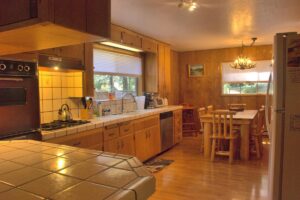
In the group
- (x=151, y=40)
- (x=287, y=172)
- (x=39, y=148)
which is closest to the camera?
(x=39, y=148)

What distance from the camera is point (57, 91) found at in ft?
9.78

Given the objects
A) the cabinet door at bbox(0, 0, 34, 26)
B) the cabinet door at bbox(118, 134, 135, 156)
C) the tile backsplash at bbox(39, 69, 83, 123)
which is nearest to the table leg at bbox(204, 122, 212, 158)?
the cabinet door at bbox(118, 134, 135, 156)

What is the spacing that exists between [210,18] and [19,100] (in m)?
2.90

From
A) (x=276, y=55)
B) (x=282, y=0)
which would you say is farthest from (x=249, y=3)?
(x=276, y=55)

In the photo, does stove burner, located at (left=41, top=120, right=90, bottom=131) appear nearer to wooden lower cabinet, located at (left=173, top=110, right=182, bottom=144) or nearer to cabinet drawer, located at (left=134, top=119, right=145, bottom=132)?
cabinet drawer, located at (left=134, top=119, right=145, bottom=132)

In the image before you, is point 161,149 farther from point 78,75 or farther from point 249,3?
point 249,3

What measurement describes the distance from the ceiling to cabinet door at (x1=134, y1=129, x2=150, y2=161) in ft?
5.98

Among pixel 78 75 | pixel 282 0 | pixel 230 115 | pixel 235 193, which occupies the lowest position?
pixel 235 193

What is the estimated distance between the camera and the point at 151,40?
503 cm

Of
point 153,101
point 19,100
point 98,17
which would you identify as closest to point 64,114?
point 19,100

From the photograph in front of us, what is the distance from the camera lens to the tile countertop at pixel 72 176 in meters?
0.67

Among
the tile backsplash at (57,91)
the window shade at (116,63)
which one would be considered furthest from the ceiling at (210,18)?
the tile backsplash at (57,91)

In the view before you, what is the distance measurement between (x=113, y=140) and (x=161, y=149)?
166cm

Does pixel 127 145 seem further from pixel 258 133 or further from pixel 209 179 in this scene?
pixel 258 133
